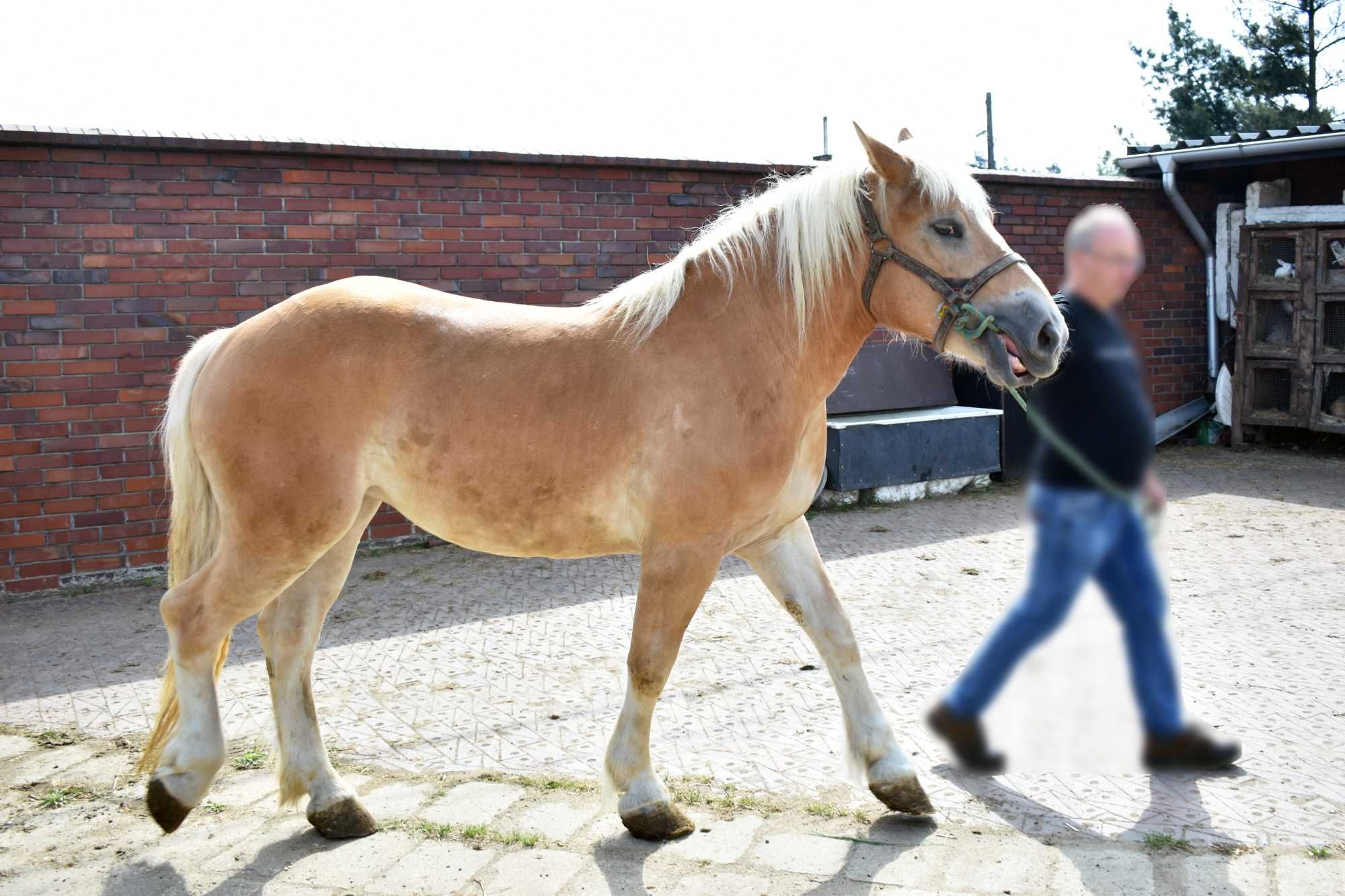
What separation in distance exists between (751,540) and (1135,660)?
236 cm

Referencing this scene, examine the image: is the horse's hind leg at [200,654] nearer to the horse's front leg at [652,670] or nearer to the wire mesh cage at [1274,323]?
the horse's front leg at [652,670]

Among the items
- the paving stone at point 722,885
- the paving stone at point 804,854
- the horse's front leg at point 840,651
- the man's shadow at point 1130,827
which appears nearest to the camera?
the man's shadow at point 1130,827

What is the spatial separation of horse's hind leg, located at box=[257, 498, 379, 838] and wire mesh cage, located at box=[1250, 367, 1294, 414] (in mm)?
9029

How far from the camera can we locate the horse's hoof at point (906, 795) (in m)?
3.13

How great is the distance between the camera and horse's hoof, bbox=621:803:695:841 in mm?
3080

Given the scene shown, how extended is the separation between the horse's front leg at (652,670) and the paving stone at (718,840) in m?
0.05

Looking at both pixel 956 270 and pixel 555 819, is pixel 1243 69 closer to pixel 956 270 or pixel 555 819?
pixel 956 270

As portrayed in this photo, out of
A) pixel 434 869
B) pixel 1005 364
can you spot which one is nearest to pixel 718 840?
pixel 434 869

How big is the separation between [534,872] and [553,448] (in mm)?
1224

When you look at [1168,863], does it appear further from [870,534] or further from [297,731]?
[870,534]

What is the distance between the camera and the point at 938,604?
567cm

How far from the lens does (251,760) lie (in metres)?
3.83

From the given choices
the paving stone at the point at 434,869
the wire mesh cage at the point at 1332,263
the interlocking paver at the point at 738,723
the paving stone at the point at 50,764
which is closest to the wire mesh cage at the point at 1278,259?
the wire mesh cage at the point at 1332,263

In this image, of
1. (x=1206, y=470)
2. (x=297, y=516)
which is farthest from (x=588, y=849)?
(x=1206, y=470)
